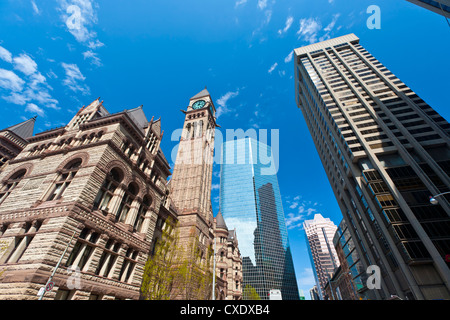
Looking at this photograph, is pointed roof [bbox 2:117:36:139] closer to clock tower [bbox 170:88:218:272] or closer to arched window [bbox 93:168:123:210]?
clock tower [bbox 170:88:218:272]

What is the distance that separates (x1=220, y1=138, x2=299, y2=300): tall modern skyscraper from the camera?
12306 cm

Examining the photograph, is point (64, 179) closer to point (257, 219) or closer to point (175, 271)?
point (175, 271)

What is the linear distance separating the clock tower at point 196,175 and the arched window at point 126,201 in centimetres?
1479

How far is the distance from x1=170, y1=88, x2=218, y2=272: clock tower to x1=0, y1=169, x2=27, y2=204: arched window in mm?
23209

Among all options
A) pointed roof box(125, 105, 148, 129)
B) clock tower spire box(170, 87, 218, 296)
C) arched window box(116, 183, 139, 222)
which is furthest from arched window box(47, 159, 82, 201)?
clock tower spire box(170, 87, 218, 296)

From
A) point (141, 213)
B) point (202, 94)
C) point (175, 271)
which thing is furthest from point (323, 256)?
point (141, 213)

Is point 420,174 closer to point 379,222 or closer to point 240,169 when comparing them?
point 379,222

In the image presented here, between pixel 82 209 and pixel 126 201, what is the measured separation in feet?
19.6

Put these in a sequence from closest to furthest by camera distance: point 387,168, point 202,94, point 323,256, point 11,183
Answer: point 11,183 → point 387,168 → point 202,94 → point 323,256

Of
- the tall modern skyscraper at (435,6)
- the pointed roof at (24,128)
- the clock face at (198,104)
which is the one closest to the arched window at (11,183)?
the pointed roof at (24,128)

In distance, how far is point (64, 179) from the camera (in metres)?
21.3

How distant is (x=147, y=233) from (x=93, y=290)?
333 inches
